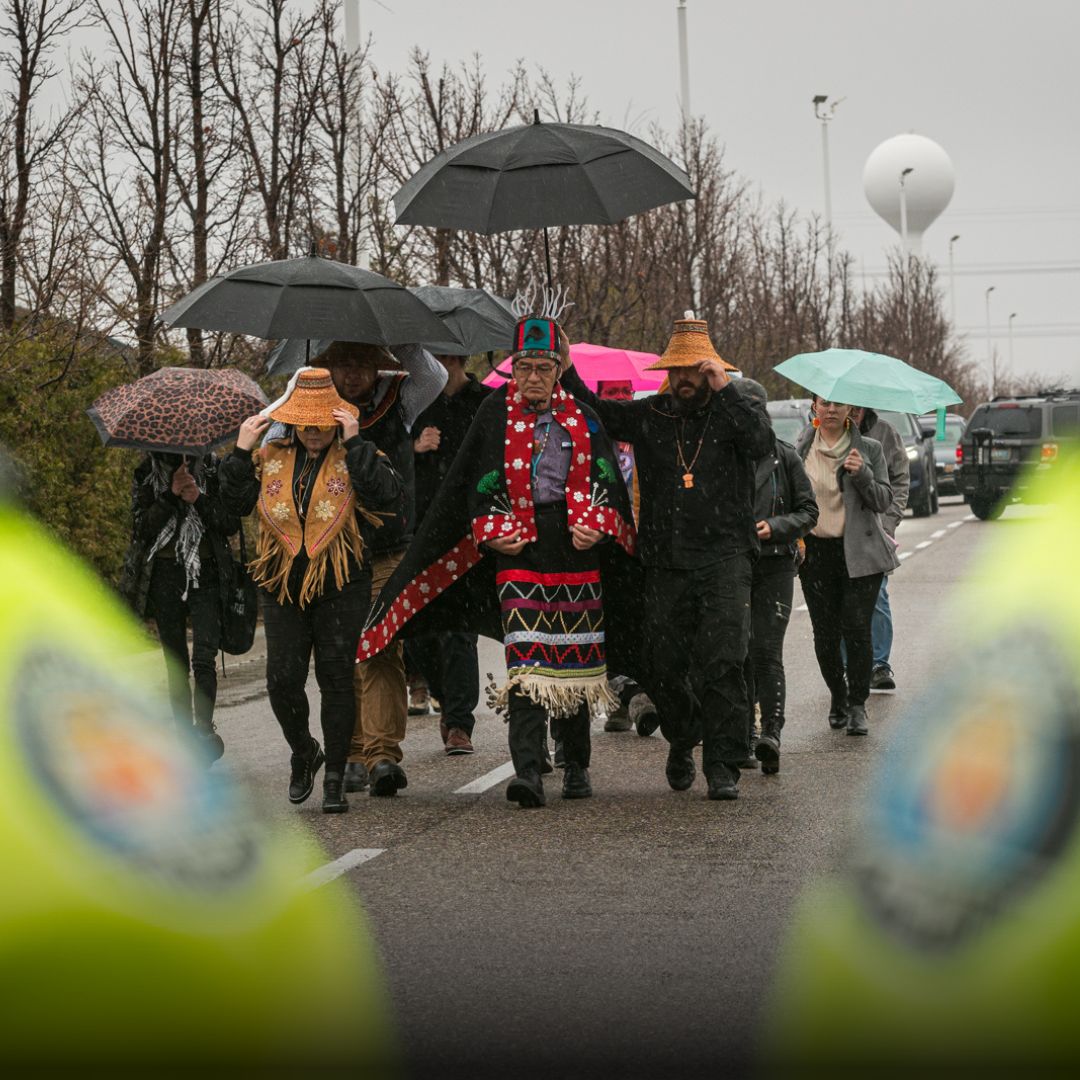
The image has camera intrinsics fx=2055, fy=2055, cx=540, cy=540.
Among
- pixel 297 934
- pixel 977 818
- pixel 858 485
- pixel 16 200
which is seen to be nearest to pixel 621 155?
pixel 858 485

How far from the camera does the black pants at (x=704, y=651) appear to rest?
27.3 feet

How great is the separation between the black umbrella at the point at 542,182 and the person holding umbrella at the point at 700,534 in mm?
577

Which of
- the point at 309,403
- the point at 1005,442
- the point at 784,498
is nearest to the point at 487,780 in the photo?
the point at 784,498

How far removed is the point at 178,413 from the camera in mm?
9000

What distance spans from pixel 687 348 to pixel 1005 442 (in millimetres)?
25178

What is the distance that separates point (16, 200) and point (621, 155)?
7.72m

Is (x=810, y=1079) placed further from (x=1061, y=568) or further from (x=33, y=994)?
(x=33, y=994)

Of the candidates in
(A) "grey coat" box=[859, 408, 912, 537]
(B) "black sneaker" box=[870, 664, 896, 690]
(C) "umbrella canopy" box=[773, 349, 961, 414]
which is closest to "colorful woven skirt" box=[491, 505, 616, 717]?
(C) "umbrella canopy" box=[773, 349, 961, 414]

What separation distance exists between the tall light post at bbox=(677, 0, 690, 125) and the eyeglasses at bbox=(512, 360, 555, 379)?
27.7m

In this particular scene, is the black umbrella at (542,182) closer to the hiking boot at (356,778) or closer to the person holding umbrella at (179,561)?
the person holding umbrella at (179,561)

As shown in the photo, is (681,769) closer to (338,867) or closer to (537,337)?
(537,337)

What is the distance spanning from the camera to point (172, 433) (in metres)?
8.95

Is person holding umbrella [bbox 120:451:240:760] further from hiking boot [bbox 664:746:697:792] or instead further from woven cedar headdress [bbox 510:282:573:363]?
hiking boot [bbox 664:746:697:792]

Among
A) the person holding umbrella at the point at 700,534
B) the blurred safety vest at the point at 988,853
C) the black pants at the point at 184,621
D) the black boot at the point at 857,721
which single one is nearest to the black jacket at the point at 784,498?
the person holding umbrella at the point at 700,534
